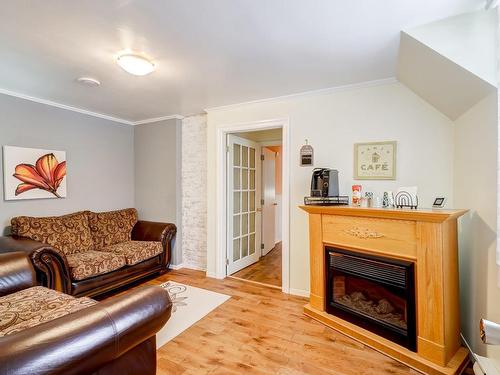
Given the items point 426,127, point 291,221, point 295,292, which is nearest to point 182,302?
point 295,292

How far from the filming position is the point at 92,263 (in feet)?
9.33

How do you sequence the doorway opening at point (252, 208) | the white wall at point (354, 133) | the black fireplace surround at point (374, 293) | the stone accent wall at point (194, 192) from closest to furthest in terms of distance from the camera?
the black fireplace surround at point (374, 293) < the white wall at point (354, 133) < the doorway opening at point (252, 208) < the stone accent wall at point (194, 192)

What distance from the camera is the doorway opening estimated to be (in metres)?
3.70

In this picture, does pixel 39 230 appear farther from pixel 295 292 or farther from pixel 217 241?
pixel 295 292

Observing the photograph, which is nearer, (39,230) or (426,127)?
(426,127)

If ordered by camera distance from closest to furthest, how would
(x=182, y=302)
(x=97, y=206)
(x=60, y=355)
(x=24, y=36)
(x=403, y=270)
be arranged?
(x=60, y=355) < (x=24, y=36) < (x=403, y=270) < (x=182, y=302) < (x=97, y=206)

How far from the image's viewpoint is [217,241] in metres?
3.60

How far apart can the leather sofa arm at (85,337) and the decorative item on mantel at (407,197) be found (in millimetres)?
2128

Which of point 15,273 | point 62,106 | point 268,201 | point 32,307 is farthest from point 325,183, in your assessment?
point 62,106

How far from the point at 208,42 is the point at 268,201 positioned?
3.34m

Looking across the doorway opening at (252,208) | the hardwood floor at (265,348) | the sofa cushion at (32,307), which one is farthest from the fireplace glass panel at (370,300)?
the sofa cushion at (32,307)

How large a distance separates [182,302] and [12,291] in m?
1.49

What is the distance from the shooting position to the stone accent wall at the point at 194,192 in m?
3.94

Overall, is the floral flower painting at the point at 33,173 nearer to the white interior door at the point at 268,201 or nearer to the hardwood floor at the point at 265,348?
the hardwood floor at the point at 265,348
